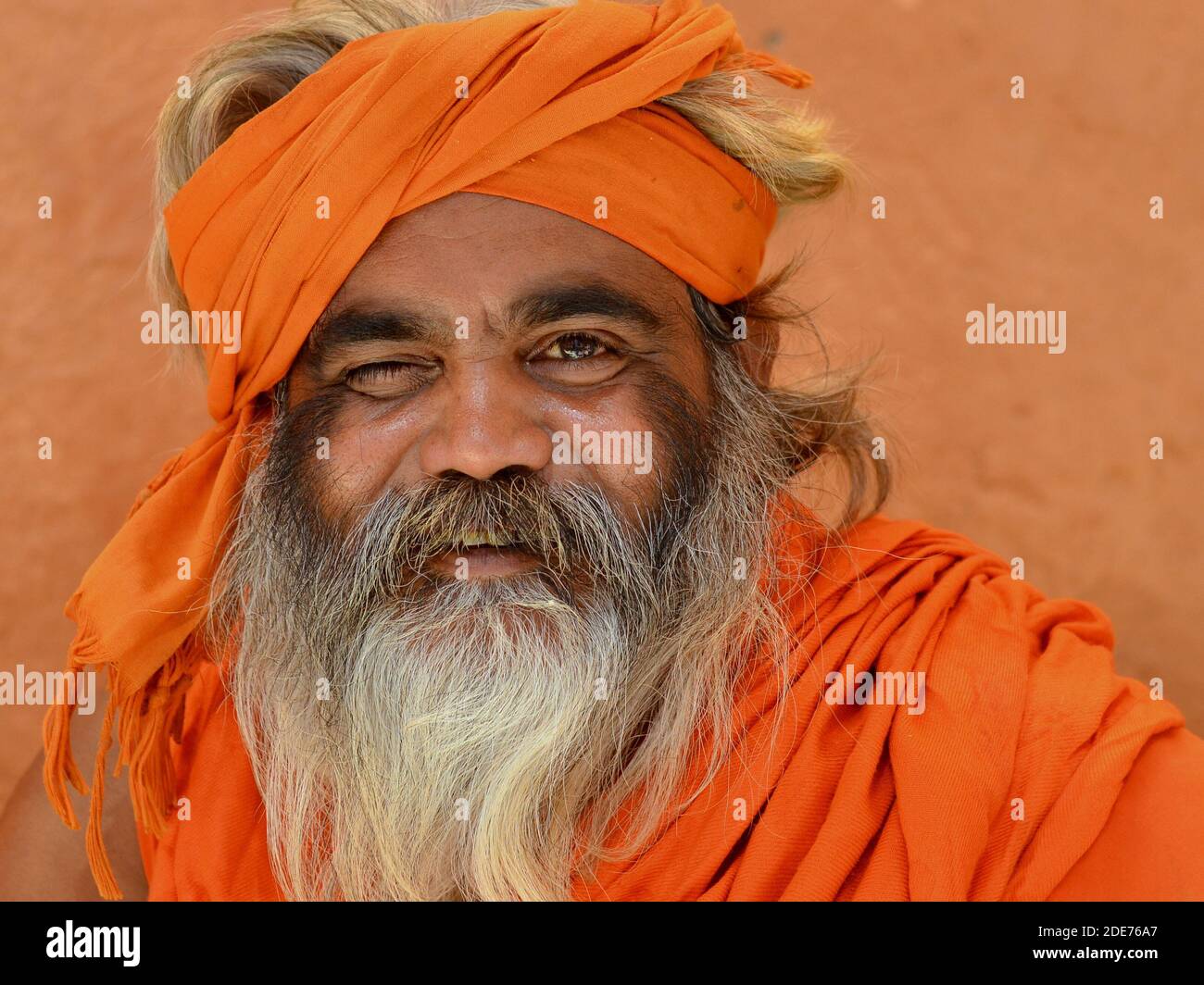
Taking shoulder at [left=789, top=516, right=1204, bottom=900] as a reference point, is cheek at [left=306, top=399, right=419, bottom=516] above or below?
above

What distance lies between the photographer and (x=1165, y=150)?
9.98 feet

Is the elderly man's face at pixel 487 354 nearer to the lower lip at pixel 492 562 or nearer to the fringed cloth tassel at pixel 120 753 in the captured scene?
the lower lip at pixel 492 562

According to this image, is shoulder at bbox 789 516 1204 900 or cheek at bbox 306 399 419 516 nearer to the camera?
shoulder at bbox 789 516 1204 900

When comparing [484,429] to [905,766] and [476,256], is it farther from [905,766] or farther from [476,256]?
[905,766]

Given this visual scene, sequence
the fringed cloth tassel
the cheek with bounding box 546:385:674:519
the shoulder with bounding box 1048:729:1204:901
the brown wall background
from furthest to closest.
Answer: the brown wall background < the fringed cloth tassel < the cheek with bounding box 546:385:674:519 < the shoulder with bounding box 1048:729:1204:901

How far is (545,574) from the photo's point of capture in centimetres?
201

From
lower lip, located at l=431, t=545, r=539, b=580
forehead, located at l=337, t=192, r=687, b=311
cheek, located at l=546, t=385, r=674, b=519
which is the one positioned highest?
forehead, located at l=337, t=192, r=687, b=311

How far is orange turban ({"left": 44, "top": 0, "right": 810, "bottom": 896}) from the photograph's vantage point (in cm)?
205

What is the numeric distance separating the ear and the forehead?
1.33ft

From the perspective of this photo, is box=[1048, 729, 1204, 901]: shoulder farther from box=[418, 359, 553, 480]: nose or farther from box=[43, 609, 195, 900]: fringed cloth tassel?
box=[43, 609, 195, 900]: fringed cloth tassel

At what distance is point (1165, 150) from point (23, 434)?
2.70 meters

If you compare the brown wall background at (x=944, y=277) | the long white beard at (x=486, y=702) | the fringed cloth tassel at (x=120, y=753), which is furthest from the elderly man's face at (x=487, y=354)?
the brown wall background at (x=944, y=277)

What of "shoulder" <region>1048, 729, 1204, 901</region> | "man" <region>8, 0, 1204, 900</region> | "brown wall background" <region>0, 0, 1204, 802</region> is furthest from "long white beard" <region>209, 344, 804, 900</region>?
"brown wall background" <region>0, 0, 1204, 802</region>

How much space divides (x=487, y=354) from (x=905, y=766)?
0.85 meters
